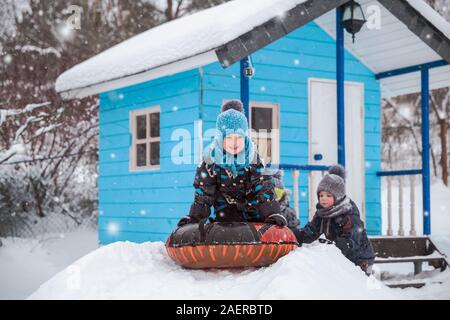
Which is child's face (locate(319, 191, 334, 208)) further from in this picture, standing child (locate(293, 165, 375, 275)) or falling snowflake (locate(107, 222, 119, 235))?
falling snowflake (locate(107, 222, 119, 235))

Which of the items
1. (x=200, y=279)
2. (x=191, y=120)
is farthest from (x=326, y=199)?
(x=191, y=120)

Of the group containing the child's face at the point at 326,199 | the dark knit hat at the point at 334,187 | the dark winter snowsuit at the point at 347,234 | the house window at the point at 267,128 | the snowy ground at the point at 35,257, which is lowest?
the snowy ground at the point at 35,257

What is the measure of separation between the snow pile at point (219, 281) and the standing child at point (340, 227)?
26.9 inches

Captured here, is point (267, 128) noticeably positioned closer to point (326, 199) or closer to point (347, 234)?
point (326, 199)

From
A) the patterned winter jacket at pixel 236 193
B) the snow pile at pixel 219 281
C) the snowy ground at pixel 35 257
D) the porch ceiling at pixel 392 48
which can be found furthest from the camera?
the snowy ground at pixel 35 257

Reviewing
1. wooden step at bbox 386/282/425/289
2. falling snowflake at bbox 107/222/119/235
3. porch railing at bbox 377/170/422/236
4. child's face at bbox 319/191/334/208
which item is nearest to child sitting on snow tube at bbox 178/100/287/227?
child's face at bbox 319/191/334/208

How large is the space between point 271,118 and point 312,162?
1.00m

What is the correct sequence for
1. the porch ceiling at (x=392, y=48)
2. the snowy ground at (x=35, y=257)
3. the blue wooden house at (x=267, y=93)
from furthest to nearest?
the snowy ground at (x=35, y=257) → the porch ceiling at (x=392, y=48) → the blue wooden house at (x=267, y=93)

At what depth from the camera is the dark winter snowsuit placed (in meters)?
5.90

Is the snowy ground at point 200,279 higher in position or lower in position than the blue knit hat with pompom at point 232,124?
lower

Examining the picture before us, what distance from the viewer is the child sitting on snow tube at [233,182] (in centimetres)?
529

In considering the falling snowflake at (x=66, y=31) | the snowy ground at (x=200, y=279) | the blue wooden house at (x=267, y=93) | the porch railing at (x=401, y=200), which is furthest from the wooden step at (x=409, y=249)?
the falling snowflake at (x=66, y=31)

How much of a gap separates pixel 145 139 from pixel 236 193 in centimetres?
501

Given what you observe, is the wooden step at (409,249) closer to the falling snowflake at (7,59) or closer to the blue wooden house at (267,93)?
the blue wooden house at (267,93)
